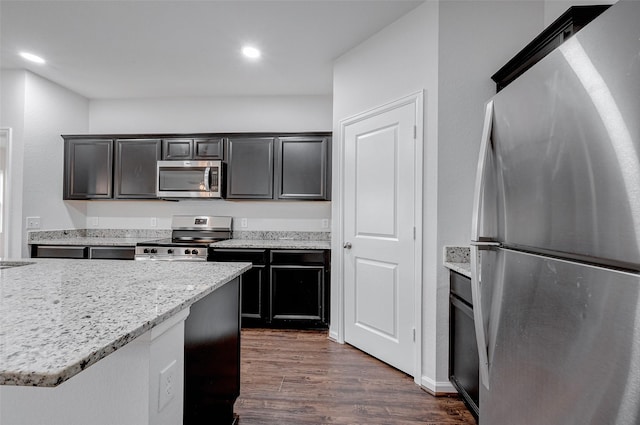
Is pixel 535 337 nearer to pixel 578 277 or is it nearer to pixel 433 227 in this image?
pixel 578 277

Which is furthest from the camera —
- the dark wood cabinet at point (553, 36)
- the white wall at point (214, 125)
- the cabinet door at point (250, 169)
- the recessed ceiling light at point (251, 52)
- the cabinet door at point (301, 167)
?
the white wall at point (214, 125)

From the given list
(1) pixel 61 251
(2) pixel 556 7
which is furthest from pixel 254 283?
(2) pixel 556 7

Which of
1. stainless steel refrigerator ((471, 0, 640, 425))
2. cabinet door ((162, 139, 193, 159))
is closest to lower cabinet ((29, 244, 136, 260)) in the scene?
cabinet door ((162, 139, 193, 159))

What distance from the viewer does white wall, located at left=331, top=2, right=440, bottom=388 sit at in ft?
7.65

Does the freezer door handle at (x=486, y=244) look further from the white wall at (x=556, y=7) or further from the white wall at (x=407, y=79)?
the white wall at (x=556, y=7)

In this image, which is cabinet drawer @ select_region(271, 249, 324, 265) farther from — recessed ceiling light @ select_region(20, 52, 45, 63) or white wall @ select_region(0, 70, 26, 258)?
recessed ceiling light @ select_region(20, 52, 45, 63)

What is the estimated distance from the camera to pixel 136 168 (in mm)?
4047

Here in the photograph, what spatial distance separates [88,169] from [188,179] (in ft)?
4.34

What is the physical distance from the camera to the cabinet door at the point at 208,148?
395 centimetres

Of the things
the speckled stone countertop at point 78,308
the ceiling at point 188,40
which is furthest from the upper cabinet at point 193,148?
the speckled stone countertop at point 78,308

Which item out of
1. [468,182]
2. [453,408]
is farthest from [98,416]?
[468,182]

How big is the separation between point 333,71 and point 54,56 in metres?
2.79

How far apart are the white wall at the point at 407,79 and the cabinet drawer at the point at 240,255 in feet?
2.83

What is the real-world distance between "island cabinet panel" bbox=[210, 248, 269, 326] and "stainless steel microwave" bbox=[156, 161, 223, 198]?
2.41 feet
